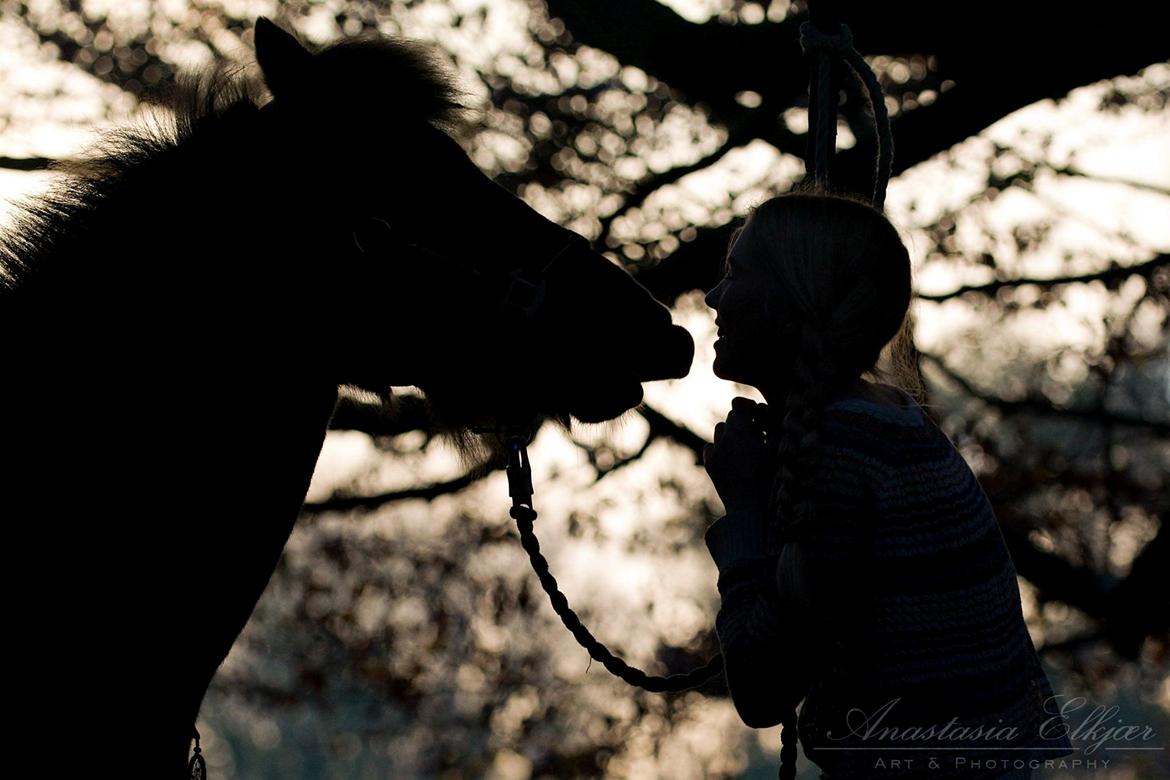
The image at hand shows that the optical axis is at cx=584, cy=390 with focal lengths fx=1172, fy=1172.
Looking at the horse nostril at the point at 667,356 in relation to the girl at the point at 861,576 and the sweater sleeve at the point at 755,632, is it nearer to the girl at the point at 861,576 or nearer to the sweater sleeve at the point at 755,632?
the girl at the point at 861,576

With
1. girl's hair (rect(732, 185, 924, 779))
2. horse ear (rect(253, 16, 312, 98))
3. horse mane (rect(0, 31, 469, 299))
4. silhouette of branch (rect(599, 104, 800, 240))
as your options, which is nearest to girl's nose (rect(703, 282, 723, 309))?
girl's hair (rect(732, 185, 924, 779))

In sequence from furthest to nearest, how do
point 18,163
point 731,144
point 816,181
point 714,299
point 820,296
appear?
point 18,163, point 731,144, point 816,181, point 714,299, point 820,296

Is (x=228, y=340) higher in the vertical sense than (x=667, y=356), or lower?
lower

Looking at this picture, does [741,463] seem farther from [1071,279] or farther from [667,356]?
[1071,279]

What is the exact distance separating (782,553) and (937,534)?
30cm

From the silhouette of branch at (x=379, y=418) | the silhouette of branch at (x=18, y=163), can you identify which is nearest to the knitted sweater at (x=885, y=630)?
the silhouette of branch at (x=379, y=418)

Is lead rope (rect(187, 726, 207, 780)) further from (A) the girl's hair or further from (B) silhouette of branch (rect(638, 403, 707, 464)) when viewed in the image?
(B) silhouette of branch (rect(638, 403, 707, 464))

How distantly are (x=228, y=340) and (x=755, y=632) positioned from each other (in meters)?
1.19

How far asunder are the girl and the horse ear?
121cm

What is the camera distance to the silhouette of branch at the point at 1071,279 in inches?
245

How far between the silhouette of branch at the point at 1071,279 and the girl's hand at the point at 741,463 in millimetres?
4038

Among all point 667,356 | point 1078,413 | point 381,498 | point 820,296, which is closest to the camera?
point 820,296

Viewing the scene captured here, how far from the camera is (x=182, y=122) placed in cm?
263

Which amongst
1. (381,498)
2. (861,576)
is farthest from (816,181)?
(381,498)
